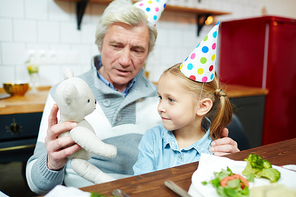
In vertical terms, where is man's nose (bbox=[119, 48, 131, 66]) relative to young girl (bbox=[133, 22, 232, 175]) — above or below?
above

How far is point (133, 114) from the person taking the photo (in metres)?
1.21

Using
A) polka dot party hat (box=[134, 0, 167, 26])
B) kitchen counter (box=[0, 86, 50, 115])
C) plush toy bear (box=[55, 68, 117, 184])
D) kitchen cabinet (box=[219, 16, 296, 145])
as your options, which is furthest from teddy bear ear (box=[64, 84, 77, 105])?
kitchen cabinet (box=[219, 16, 296, 145])

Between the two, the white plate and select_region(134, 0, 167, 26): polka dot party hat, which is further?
select_region(134, 0, 167, 26): polka dot party hat

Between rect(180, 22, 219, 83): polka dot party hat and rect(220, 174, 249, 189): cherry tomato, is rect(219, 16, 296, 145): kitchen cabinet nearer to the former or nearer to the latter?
rect(180, 22, 219, 83): polka dot party hat

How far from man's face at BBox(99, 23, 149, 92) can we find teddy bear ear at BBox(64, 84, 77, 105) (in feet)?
1.67

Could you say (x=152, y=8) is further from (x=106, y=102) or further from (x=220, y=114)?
(x=220, y=114)

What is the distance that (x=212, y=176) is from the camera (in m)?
0.49

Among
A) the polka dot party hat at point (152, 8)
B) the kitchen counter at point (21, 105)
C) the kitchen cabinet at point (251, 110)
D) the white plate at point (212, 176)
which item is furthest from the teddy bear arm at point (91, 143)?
the kitchen cabinet at point (251, 110)

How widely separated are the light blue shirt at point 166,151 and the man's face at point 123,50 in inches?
13.8

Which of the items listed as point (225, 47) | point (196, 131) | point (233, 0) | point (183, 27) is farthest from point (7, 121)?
point (233, 0)

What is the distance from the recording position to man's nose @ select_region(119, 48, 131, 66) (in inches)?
44.0

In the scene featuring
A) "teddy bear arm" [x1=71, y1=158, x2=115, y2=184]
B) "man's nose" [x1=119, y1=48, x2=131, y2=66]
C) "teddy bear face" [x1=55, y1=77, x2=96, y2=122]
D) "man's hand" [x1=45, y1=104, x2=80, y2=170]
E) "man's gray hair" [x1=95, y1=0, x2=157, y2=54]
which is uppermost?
"man's gray hair" [x1=95, y1=0, x2=157, y2=54]

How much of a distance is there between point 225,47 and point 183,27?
0.56m

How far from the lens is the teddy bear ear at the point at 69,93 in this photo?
2.03 ft
